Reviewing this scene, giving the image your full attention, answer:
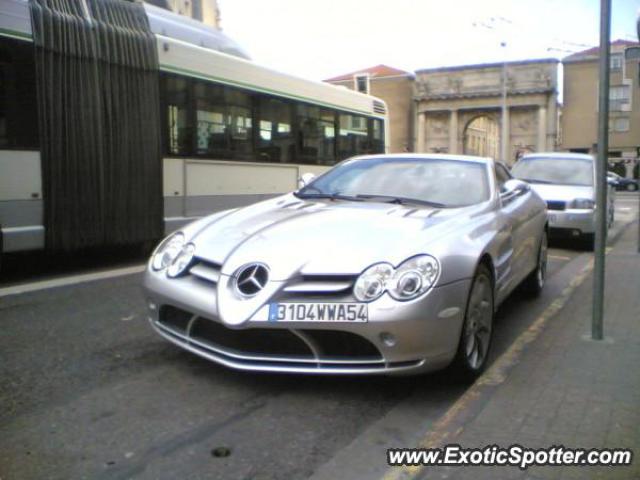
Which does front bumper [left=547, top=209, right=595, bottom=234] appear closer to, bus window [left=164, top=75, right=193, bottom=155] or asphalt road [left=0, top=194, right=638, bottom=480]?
bus window [left=164, top=75, right=193, bottom=155]

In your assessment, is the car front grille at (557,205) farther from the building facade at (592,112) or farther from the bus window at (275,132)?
the building facade at (592,112)

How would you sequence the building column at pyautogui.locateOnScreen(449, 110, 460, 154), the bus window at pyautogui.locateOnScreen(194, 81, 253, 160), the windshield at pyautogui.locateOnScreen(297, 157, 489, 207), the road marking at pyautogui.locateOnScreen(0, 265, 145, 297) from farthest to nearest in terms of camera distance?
the building column at pyautogui.locateOnScreen(449, 110, 460, 154)
the bus window at pyautogui.locateOnScreen(194, 81, 253, 160)
the road marking at pyautogui.locateOnScreen(0, 265, 145, 297)
the windshield at pyautogui.locateOnScreen(297, 157, 489, 207)

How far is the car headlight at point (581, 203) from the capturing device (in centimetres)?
1046

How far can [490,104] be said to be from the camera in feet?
210

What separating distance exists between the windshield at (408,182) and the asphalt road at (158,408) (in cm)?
117

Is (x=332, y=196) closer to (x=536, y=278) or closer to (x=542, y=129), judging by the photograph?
(x=536, y=278)

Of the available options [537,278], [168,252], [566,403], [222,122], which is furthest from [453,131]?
[566,403]

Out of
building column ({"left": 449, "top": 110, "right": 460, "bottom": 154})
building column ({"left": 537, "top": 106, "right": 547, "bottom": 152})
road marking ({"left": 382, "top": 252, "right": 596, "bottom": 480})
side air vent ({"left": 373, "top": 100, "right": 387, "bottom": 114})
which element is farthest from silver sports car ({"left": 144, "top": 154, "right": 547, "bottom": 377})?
building column ({"left": 449, "top": 110, "right": 460, "bottom": 154})

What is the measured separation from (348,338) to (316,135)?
9231 mm

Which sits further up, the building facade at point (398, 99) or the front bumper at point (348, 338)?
the building facade at point (398, 99)

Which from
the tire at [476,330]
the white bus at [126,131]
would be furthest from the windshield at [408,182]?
the white bus at [126,131]

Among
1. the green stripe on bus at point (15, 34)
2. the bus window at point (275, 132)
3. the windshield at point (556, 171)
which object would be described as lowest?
the windshield at point (556, 171)

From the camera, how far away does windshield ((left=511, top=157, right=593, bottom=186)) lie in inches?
447

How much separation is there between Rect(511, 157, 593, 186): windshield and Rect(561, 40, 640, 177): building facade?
51.4m
